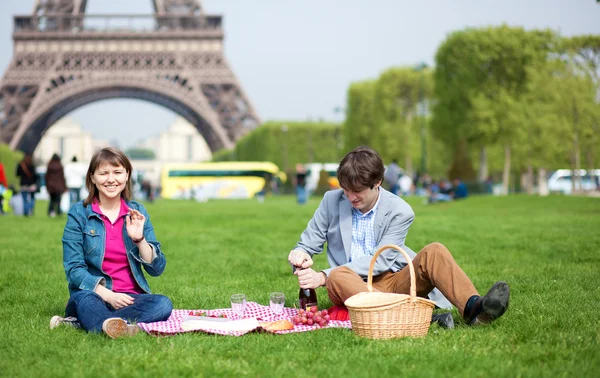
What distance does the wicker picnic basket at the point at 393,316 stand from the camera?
381 centimetres

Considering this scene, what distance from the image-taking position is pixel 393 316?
3.85 meters

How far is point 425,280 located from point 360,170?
0.74m

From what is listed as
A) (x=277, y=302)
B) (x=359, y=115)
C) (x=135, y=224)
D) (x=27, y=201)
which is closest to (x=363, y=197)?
(x=277, y=302)

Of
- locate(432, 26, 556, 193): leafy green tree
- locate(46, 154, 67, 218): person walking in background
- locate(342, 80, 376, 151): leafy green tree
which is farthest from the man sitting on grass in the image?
locate(342, 80, 376, 151): leafy green tree

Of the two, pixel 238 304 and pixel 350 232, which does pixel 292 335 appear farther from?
pixel 350 232

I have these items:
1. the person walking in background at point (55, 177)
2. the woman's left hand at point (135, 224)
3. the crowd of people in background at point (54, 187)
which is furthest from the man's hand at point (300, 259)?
the person walking in background at point (55, 177)

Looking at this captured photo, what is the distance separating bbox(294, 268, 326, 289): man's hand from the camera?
4402mm

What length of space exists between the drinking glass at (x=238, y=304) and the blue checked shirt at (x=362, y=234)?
0.70 metres

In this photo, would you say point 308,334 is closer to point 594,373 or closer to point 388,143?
point 594,373

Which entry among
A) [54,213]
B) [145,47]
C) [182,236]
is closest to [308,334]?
[182,236]

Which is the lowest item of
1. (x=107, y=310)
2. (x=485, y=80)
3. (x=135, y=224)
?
(x=107, y=310)

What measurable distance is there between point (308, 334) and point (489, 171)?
189ft

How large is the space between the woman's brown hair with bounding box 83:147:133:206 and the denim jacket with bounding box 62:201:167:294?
0.09m

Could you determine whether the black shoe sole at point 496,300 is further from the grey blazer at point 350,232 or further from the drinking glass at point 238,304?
the drinking glass at point 238,304
